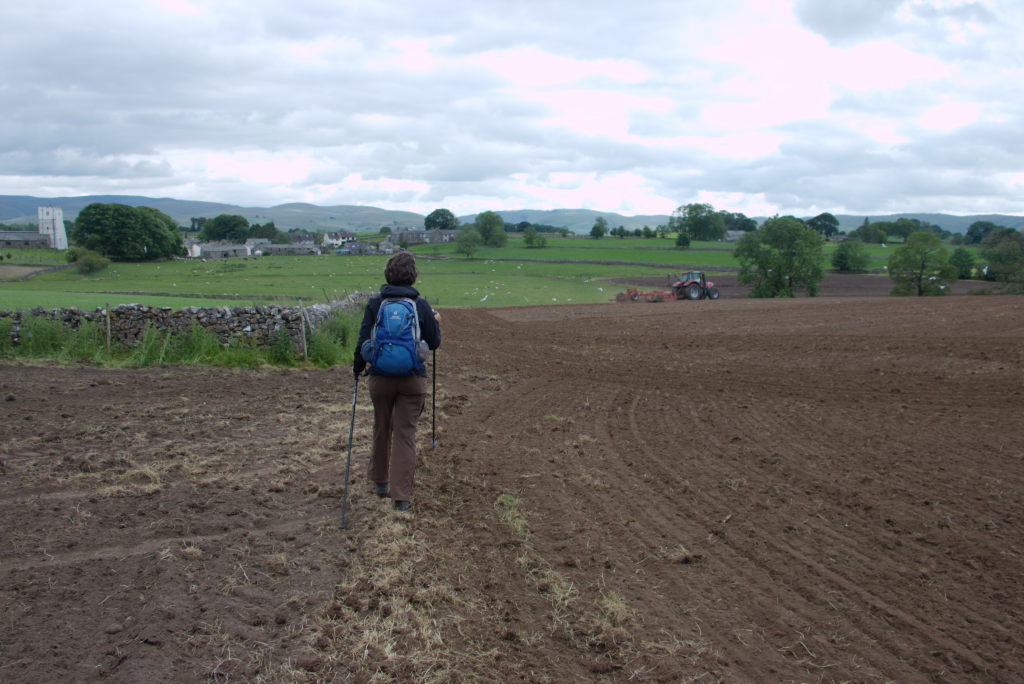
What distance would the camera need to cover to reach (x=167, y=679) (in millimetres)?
3611

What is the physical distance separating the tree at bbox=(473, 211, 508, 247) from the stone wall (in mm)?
89411

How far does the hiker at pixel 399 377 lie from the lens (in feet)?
19.6

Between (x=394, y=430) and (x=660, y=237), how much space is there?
123 meters

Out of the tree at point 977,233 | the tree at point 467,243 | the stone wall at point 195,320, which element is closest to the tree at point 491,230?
the tree at point 467,243

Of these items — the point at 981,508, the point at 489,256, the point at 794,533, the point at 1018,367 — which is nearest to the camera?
the point at 794,533

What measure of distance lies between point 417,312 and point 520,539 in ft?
7.03

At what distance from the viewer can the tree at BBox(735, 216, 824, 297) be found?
51.2 meters

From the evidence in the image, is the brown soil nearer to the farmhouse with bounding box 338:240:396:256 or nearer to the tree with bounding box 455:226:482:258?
the tree with bounding box 455:226:482:258

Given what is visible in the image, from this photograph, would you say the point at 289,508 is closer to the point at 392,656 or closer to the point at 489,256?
the point at 392,656

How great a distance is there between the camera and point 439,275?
62219 mm

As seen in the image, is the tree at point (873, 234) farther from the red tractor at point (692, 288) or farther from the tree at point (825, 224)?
the red tractor at point (692, 288)

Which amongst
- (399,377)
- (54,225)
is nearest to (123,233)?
(399,377)

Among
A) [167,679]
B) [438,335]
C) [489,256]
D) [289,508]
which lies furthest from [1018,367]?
[489,256]

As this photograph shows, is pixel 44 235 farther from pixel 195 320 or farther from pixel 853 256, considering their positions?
pixel 195 320
